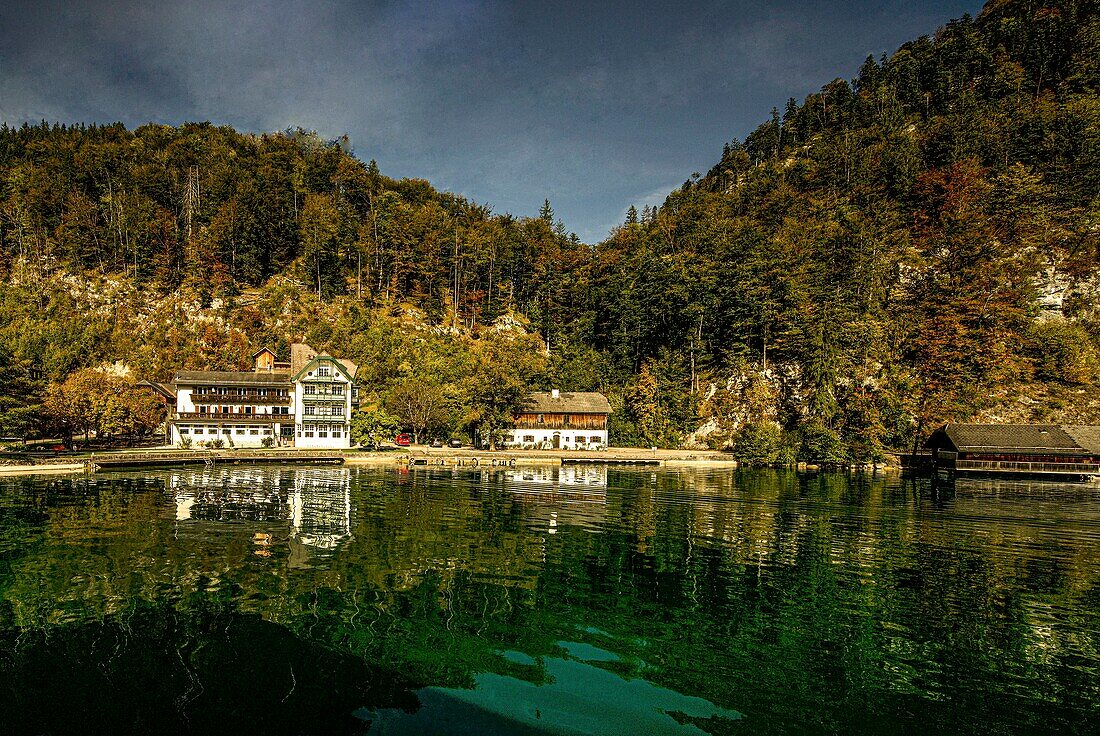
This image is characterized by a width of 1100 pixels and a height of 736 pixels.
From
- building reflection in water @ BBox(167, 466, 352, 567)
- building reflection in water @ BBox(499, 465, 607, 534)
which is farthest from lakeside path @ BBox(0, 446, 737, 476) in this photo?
building reflection in water @ BBox(167, 466, 352, 567)

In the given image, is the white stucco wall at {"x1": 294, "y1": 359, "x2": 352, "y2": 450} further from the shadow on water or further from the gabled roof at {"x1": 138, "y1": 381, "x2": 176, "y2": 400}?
the shadow on water

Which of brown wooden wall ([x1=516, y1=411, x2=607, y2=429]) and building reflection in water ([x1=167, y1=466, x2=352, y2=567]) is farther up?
brown wooden wall ([x1=516, y1=411, x2=607, y2=429])

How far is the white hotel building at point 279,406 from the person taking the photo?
76.0 meters

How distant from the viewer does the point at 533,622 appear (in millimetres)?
17859

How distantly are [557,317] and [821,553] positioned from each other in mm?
91295

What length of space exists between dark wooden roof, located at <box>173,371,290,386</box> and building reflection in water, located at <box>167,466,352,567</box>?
890 inches

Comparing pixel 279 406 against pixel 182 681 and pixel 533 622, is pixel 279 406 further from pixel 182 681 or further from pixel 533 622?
pixel 533 622

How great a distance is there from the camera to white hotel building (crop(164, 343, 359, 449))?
76000mm

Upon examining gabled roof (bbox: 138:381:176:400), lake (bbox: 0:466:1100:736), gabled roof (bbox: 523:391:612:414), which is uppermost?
gabled roof (bbox: 138:381:176:400)

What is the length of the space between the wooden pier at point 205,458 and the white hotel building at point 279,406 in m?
9.53

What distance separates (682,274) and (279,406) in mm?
77101

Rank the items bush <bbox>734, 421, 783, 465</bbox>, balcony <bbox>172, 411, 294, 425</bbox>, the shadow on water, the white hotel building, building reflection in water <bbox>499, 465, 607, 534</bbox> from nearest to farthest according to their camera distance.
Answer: the shadow on water → building reflection in water <bbox>499, 465, 607, 534</bbox> → bush <bbox>734, 421, 783, 465</bbox> → balcony <bbox>172, 411, 294, 425</bbox> → the white hotel building

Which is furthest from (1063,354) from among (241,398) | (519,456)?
(241,398)

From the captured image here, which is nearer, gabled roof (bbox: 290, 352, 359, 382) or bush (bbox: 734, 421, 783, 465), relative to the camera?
bush (bbox: 734, 421, 783, 465)
